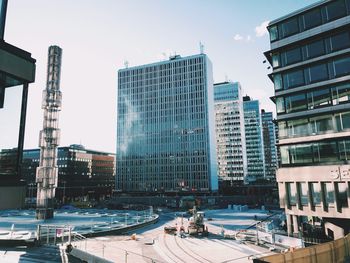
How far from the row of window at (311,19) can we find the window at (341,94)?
9.07 metres

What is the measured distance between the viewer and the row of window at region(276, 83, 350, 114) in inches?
1348

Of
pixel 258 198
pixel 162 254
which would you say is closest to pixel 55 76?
pixel 162 254

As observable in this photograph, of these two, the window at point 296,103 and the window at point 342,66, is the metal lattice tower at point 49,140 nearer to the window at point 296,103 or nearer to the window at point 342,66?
the window at point 296,103

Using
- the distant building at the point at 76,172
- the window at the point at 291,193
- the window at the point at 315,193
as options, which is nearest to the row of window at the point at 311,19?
the window at the point at 315,193

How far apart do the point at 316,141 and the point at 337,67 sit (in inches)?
376

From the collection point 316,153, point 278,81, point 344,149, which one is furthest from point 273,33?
point 344,149

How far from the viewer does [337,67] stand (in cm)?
3488

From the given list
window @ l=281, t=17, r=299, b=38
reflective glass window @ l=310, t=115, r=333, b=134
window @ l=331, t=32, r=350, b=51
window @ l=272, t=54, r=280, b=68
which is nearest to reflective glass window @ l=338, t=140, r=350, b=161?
reflective glass window @ l=310, t=115, r=333, b=134

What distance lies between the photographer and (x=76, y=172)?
137875 mm

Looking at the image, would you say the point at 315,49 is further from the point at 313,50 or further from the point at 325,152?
the point at 325,152

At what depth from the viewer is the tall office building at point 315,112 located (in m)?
33.3

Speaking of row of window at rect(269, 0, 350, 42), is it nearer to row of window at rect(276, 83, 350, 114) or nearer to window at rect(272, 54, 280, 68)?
window at rect(272, 54, 280, 68)

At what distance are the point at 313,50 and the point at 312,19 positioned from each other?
4.30 m

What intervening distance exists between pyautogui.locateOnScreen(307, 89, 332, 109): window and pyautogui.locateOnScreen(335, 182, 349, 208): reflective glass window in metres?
10.2
